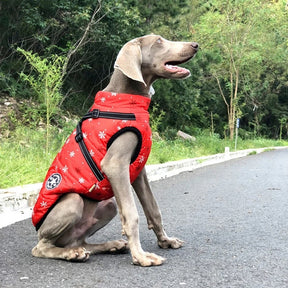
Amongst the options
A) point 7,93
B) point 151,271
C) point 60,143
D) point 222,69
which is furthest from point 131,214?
point 222,69

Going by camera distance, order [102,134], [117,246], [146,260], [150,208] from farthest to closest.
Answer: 1. [150,208]
2. [117,246]
3. [102,134]
4. [146,260]

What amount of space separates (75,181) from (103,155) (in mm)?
277

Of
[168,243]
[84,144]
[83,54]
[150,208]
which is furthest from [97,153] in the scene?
[83,54]

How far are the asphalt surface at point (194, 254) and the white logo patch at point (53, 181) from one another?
54 centimetres

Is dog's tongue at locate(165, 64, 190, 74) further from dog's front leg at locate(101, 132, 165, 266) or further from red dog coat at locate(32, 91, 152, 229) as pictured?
dog's front leg at locate(101, 132, 165, 266)

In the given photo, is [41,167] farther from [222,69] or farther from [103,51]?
[222,69]

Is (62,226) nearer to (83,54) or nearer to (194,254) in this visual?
(194,254)

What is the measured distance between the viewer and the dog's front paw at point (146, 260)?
3553 millimetres

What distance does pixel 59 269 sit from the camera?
350 centimetres

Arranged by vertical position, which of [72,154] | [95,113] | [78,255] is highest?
[95,113]

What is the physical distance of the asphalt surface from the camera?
10.7 ft

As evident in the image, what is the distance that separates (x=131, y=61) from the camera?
3.84 metres

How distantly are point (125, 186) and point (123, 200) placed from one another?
0.10 metres

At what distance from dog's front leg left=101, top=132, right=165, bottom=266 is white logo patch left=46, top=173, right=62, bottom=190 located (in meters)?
0.37
